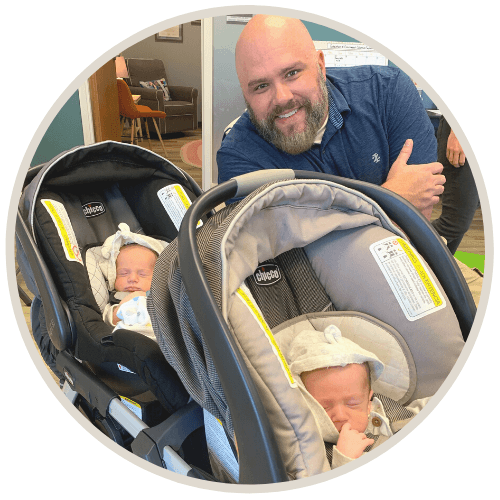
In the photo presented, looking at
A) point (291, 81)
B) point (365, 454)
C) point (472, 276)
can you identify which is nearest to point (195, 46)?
point (291, 81)

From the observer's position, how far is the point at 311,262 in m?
0.88

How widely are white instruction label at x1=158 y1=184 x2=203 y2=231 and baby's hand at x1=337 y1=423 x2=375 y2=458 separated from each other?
77 centimetres

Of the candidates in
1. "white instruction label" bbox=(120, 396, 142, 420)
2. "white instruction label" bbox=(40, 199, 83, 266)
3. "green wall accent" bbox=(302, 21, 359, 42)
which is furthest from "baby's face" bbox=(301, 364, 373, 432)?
"green wall accent" bbox=(302, 21, 359, 42)

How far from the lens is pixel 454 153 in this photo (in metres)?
1.80

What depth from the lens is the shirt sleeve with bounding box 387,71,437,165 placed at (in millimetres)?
1323

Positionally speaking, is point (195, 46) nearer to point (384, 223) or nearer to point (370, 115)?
point (370, 115)

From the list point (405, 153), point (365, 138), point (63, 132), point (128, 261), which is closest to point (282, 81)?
point (365, 138)

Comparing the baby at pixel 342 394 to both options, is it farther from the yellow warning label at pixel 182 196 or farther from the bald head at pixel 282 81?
the bald head at pixel 282 81

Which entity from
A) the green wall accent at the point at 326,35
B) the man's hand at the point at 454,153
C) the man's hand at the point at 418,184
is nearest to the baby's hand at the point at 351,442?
the man's hand at the point at 418,184

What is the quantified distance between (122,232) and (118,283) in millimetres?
164

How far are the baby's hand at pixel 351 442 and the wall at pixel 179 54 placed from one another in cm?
656

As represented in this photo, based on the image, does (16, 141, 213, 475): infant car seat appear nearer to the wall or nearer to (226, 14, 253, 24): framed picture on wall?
(226, 14, 253, 24): framed picture on wall

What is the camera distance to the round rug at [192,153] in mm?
4199

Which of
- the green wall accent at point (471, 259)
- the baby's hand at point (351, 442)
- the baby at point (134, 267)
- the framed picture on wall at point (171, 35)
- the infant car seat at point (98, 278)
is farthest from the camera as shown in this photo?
the framed picture on wall at point (171, 35)
